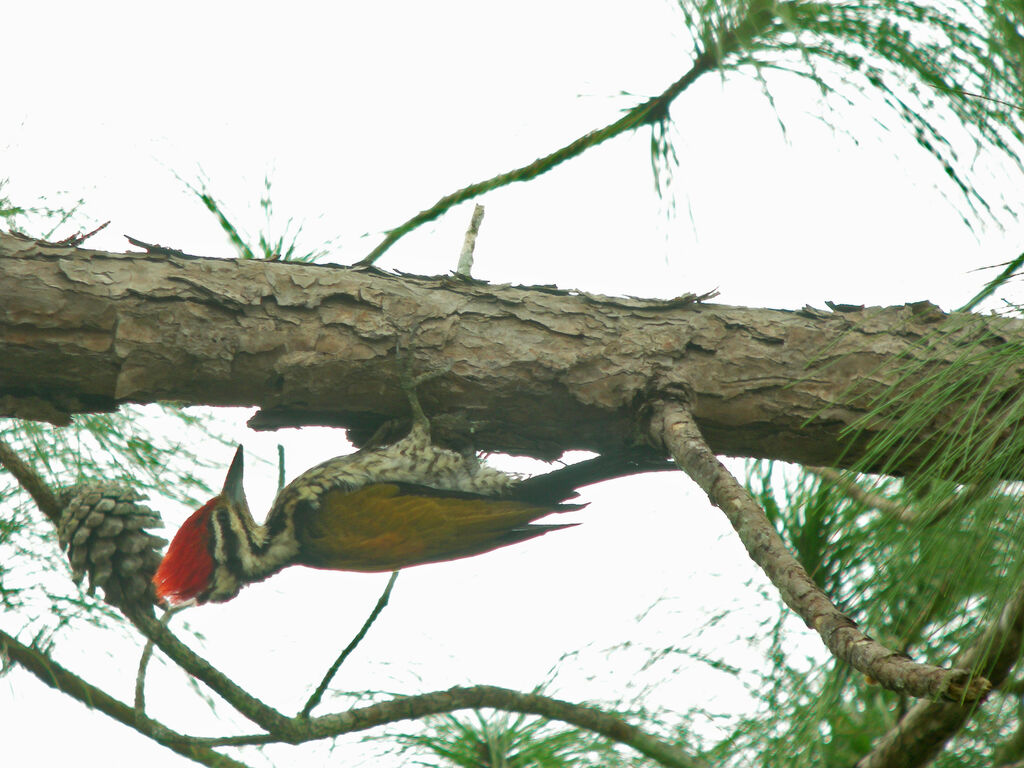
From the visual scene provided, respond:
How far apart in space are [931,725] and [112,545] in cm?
126

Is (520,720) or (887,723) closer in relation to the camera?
(887,723)

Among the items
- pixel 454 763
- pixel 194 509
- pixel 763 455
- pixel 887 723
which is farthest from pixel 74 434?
pixel 887 723

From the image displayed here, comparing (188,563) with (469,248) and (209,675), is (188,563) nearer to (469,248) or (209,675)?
(209,675)

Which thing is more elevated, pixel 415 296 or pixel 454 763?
pixel 415 296

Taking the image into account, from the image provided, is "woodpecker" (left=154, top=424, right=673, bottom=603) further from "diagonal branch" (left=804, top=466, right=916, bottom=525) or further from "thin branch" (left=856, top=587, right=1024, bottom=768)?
"thin branch" (left=856, top=587, right=1024, bottom=768)

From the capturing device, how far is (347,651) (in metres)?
1.57

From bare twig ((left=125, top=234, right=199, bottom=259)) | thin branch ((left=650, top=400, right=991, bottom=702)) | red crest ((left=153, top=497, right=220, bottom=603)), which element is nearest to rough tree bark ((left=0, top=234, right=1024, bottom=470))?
bare twig ((left=125, top=234, right=199, bottom=259))

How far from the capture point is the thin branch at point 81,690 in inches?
59.5

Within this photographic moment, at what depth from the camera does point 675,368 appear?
1.69 metres

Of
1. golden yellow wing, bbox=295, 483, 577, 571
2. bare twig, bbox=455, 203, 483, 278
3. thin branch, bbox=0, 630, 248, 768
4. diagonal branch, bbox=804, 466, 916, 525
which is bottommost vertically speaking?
diagonal branch, bbox=804, 466, 916, 525

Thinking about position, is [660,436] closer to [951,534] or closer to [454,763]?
[951,534]

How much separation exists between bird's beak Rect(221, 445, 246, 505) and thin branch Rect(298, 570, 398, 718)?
53cm

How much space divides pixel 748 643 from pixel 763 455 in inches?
15.4

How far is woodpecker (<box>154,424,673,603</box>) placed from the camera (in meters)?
2.03
